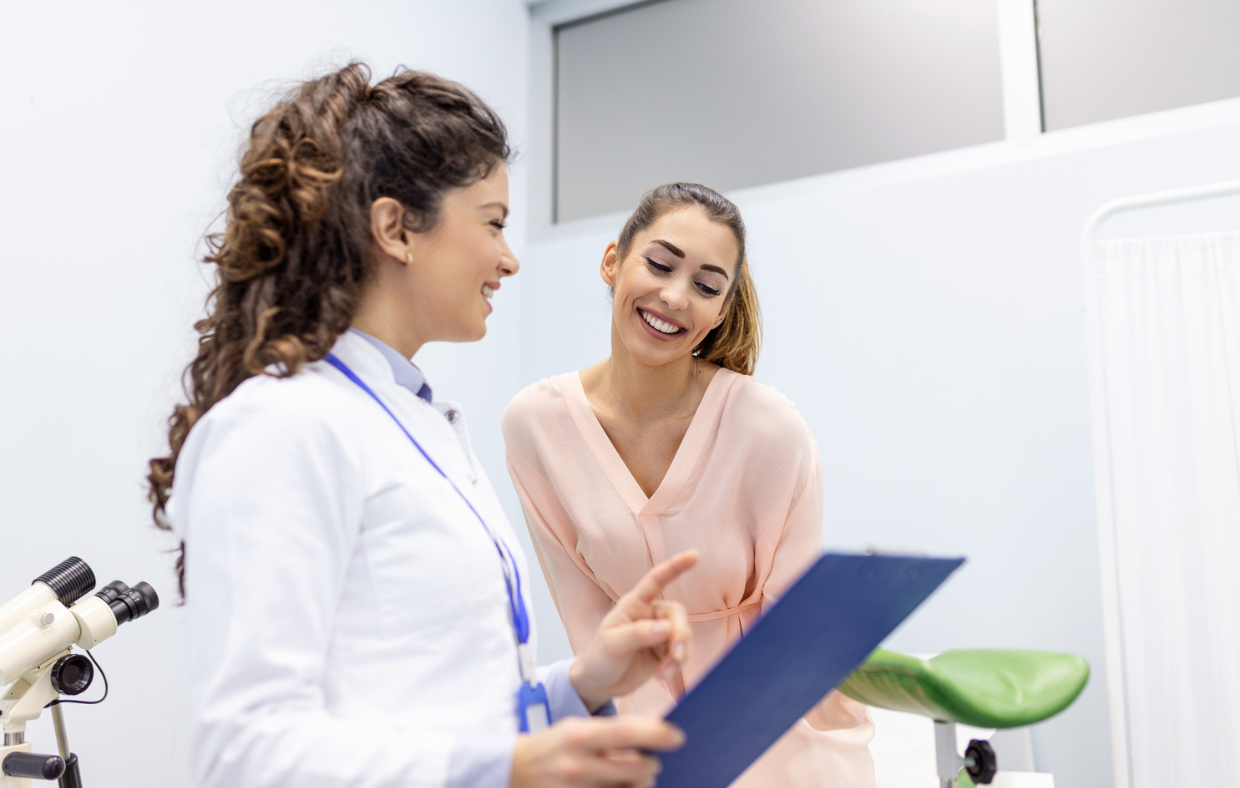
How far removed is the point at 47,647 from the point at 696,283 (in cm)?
118

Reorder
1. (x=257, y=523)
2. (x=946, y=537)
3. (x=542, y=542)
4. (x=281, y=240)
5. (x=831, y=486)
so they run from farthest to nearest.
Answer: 1. (x=831, y=486)
2. (x=946, y=537)
3. (x=542, y=542)
4. (x=281, y=240)
5. (x=257, y=523)

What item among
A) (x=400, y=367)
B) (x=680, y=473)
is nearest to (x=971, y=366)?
(x=680, y=473)

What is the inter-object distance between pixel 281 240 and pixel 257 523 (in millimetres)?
286

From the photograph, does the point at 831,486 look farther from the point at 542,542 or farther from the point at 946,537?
the point at 542,542

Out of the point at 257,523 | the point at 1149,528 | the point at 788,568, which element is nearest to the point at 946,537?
the point at 1149,528

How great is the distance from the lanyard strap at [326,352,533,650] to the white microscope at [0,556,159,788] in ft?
3.27

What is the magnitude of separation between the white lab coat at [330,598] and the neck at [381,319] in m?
0.04

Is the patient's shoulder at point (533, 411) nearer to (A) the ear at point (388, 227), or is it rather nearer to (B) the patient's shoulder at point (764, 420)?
(B) the patient's shoulder at point (764, 420)

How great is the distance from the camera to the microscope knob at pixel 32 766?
1355mm

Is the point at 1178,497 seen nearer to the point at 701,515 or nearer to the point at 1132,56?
the point at 701,515

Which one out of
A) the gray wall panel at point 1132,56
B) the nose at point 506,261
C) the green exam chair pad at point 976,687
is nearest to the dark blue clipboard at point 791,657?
the green exam chair pad at point 976,687

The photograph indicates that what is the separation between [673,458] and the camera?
1588 mm

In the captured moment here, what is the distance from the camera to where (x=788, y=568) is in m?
1.51

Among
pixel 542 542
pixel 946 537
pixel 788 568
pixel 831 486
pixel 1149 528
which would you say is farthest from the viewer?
pixel 831 486
